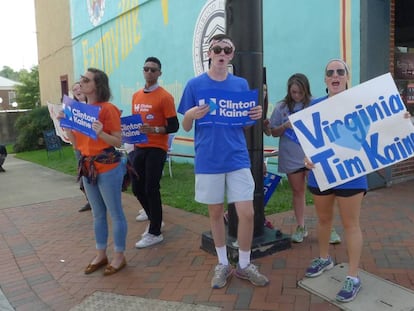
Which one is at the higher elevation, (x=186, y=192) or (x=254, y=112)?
(x=254, y=112)

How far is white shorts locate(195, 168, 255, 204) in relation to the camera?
3.34m

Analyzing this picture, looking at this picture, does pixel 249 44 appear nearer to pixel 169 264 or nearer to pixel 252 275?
pixel 252 275

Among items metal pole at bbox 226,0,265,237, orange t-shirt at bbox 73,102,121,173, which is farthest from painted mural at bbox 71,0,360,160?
orange t-shirt at bbox 73,102,121,173

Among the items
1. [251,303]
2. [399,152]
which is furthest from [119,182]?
[399,152]

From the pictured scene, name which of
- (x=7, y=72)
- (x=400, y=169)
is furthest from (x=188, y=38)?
(x=7, y=72)

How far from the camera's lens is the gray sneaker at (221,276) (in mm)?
3477

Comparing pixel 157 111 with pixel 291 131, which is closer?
pixel 291 131

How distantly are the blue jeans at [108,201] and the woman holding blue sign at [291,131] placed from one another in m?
1.50

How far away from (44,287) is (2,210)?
3.40 meters

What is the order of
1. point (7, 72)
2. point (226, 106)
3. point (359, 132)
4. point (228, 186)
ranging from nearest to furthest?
point (359, 132) → point (226, 106) → point (228, 186) → point (7, 72)

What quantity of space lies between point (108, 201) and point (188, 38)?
6456 mm

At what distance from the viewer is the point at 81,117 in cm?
364

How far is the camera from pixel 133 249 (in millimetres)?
4547

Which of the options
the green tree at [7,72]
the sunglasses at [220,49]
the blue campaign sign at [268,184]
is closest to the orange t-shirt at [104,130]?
the sunglasses at [220,49]
